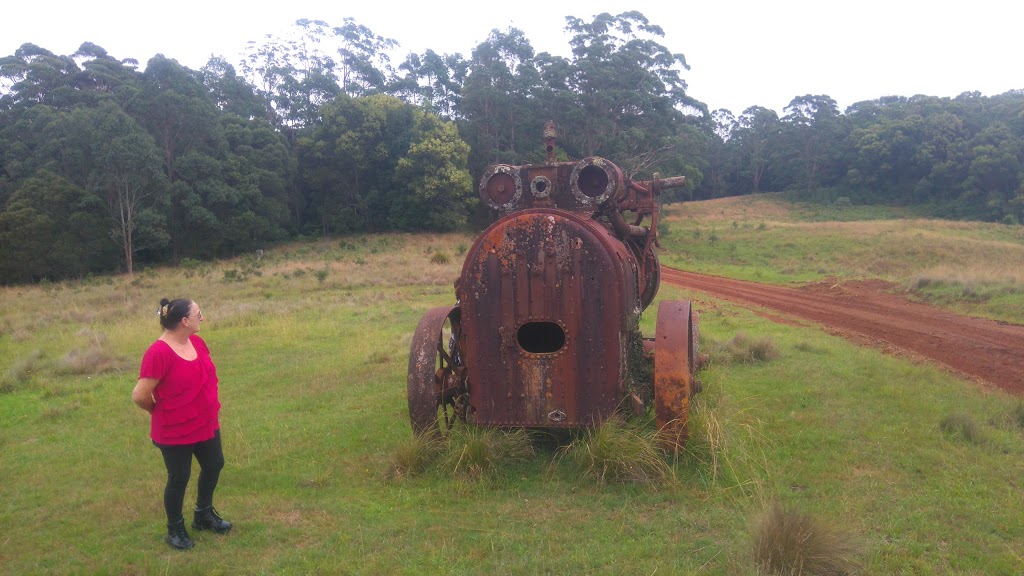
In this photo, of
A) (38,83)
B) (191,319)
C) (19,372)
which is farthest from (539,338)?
(38,83)

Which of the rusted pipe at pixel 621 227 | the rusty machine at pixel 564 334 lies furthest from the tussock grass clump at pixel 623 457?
the rusted pipe at pixel 621 227

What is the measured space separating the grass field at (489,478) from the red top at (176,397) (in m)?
0.78

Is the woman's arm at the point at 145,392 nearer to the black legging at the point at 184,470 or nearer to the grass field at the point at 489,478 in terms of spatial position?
the black legging at the point at 184,470

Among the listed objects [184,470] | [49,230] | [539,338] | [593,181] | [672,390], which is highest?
[49,230]

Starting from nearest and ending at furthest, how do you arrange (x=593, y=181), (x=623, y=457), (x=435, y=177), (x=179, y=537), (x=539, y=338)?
(x=179, y=537), (x=623, y=457), (x=593, y=181), (x=539, y=338), (x=435, y=177)

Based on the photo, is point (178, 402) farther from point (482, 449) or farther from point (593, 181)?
point (593, 181)

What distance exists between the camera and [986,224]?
41094mm

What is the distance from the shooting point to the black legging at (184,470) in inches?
178

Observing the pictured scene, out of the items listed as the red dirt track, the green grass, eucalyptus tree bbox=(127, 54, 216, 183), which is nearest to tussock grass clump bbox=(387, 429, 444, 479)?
the red dirt track

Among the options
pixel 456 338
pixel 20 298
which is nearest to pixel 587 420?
pixel 456 338

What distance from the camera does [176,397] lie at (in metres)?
4.48

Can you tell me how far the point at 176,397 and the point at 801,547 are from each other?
3.99m

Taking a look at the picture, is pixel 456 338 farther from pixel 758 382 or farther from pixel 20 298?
pixel 20 298

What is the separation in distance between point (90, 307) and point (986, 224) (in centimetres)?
4666
